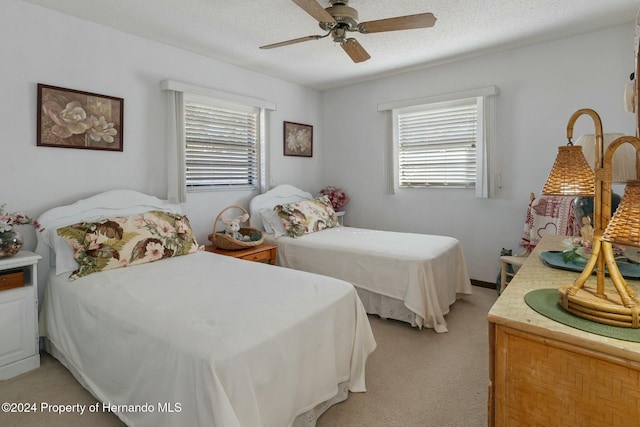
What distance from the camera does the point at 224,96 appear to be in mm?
3609

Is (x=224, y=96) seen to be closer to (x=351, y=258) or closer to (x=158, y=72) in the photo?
(x=158, y=72)

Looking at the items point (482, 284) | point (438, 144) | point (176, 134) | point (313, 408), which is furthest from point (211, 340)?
point (438, 144)

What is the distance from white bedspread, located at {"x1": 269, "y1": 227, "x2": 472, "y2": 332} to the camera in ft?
9.02

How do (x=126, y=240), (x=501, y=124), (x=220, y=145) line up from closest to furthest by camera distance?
(x=126, y=240), (x=501, y=124), (x=220, y=145)

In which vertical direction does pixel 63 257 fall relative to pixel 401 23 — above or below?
below

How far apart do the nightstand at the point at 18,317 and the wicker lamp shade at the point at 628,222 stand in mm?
2938

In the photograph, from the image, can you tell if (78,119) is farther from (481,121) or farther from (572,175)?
(481,121)

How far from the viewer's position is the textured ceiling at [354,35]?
8.23 ft

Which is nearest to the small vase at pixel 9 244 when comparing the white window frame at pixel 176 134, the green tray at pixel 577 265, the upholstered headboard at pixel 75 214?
the upholstered headboard at pixel 75 214

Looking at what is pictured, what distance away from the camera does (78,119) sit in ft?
8.84

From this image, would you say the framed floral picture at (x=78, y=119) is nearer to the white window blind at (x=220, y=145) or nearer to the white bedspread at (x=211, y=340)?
the white window blind at (x=220, y=145)

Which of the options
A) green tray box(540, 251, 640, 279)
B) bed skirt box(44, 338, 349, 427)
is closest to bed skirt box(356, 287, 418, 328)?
bed skirt box(44, 338, 349, 427)

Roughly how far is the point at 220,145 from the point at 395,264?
2.26 meters

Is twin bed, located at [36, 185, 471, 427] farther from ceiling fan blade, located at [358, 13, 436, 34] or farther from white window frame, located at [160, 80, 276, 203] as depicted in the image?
ceiling fan blade, located at [358, 13, 436, 34]
